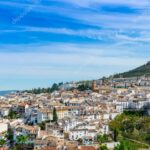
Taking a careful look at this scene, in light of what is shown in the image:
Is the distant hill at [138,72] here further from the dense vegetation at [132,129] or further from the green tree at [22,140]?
the green tree at [22,140]

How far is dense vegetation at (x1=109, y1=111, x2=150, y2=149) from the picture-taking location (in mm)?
26672

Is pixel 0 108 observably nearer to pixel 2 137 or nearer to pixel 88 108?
pixel 88 108

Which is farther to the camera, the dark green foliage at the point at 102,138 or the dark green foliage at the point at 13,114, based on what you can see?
the dark green foliage at the point at 13,114

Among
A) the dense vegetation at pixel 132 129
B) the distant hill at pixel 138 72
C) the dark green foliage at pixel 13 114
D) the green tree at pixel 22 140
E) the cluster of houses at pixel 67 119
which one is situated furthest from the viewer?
the distant hill at pixel 138 72

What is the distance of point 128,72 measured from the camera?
73312mm

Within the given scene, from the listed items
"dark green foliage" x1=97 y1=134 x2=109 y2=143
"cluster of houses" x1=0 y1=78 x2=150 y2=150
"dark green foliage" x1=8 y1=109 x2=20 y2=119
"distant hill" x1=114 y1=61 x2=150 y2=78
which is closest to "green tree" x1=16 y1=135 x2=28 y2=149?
"cluster of houses" x1=0 y1=78 x2=150 y2=150

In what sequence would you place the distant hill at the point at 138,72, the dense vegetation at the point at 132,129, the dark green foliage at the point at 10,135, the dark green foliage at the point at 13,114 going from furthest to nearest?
the distant hill at the point at 138,72 < the dark green foliage at the point at 13,114 < the dense vegetation at the point at 132,129 < the dark green foliage at the point at 10,135

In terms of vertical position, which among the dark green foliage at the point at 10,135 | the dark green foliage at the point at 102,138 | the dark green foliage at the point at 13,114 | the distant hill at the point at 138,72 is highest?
the distant hill at the point at 138,72

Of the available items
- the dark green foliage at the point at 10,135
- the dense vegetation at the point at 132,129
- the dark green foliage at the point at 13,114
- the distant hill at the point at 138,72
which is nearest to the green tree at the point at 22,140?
the dark green foliage at the point at 10,135

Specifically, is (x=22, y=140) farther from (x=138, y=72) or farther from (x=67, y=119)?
(x=138, y=72)

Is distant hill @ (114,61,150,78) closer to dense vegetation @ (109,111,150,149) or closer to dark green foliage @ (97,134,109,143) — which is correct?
dense vegetation @ (109,111,150,149)

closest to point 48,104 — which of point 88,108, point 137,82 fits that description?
point 88,108

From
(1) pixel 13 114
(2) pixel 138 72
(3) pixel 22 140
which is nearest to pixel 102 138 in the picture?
(3) pixel 22 140

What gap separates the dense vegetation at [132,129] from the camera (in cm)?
2667
